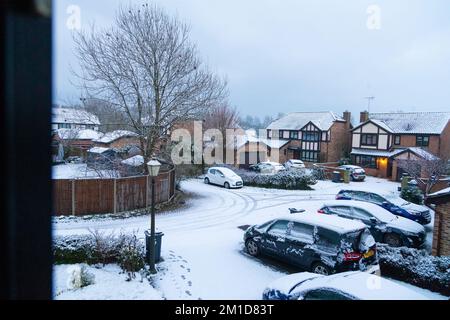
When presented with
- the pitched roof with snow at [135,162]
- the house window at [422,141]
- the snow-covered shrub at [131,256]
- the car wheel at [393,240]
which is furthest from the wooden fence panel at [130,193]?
the house window at [422,141]

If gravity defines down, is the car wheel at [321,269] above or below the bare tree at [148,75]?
below

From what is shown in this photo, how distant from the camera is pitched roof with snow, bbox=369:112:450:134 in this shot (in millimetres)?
25875

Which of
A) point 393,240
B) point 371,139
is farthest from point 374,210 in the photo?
point 371,139

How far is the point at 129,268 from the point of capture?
6.59m

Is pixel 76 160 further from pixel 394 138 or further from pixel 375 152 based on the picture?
pixel 394 138

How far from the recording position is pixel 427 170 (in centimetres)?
1794

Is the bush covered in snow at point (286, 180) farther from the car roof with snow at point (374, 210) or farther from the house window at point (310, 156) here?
the house window at point (310, 156)

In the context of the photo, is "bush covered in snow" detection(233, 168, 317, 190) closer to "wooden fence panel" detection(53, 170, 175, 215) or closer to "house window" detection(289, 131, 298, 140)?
"wooden fence panel" detection(53, 170, 175, 215)

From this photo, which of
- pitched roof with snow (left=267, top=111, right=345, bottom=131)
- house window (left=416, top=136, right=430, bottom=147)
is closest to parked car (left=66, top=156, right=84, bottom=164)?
pitched roof with snow (left=267, top=111, right=345, bottom=131)

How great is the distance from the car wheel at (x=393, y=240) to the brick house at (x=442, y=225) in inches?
45.6

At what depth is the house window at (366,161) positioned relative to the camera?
28266mm

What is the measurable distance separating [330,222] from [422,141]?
24081 mm
